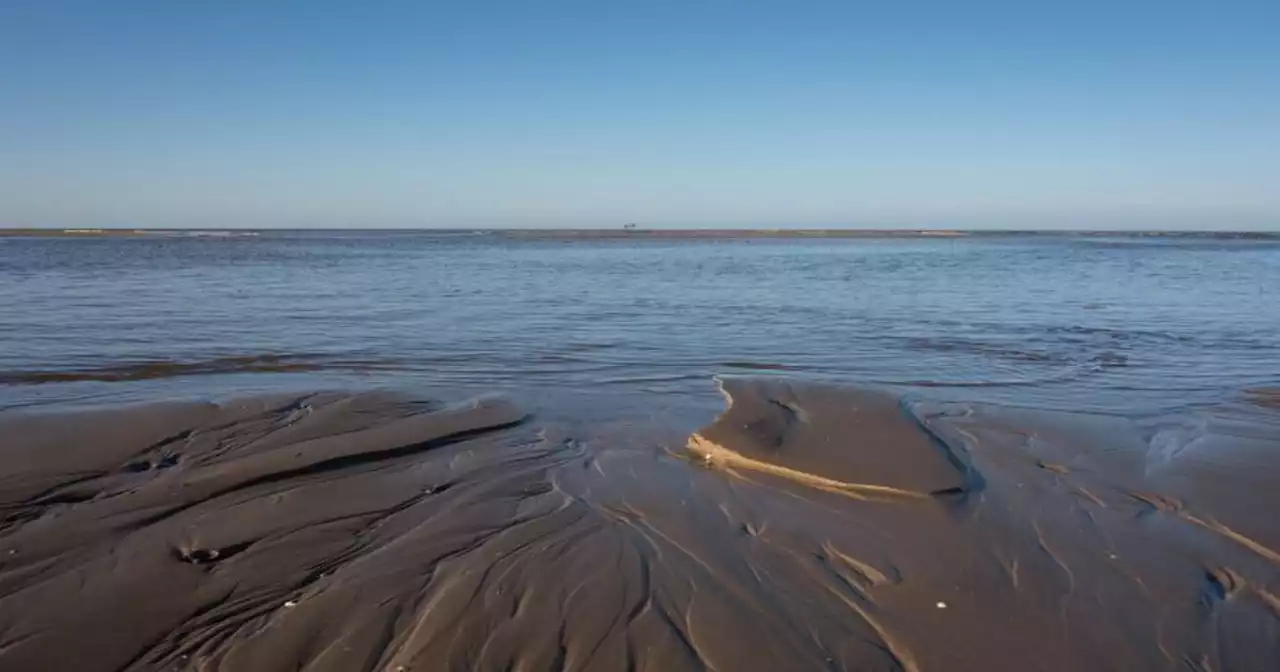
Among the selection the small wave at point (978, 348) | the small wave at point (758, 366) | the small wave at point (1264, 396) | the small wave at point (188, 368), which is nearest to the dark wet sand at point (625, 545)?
the small wave at point (1264, 396)

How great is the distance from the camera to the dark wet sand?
401 centimetres

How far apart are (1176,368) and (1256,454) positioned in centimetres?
490

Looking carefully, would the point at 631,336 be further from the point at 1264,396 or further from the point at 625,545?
the point at 625,545

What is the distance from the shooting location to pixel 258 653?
151 inches

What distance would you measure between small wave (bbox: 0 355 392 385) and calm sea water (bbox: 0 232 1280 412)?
56mm

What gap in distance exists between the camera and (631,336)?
14.8 meters

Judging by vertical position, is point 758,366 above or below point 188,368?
below

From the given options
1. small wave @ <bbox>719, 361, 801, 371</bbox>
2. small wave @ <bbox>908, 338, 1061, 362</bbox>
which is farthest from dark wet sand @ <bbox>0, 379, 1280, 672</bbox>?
small wave @ <bbox>908, 338, 1061, 362</bbox>

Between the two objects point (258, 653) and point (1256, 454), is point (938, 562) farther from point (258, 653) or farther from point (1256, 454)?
point (1256, 454)

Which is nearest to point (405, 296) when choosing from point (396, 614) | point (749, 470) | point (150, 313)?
point (150, 313)

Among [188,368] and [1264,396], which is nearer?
[1264,396]

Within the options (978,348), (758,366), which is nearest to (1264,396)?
(978,348)

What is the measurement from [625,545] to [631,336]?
9.67 metres

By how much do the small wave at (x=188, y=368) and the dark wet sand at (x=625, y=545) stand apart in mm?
2140
